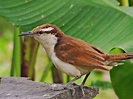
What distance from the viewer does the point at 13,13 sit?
137 inches

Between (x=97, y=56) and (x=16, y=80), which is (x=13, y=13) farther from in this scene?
(x=97, y=56)

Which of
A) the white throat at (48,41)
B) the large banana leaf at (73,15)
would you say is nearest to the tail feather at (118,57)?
the white throat at (48,41)

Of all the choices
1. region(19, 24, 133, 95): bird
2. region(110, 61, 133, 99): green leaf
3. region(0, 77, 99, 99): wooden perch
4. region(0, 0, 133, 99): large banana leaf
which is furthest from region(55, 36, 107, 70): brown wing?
region(0, 0, 133, 99): large banana leaf

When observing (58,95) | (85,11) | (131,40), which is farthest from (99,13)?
(58,95)

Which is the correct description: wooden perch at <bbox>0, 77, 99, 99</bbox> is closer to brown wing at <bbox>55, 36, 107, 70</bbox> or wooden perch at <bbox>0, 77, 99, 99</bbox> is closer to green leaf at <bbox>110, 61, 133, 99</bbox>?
brown wing at <bbox>55, 36, 107, 70</bbox>

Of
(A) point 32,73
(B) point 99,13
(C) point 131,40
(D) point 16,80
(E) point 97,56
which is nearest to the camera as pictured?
(E) point 97,56

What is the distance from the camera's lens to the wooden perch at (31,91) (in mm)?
2633

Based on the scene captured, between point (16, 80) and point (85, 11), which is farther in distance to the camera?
point (85, 11)

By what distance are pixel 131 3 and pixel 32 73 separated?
2.95 feet

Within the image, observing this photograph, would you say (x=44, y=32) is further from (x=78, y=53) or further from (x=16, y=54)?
(x=16, y=54)

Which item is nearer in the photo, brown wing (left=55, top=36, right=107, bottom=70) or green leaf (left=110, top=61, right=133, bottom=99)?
brown wing (left=55, top=36, right=107, bottom=70)

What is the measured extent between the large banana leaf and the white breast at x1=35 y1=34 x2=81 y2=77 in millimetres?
563

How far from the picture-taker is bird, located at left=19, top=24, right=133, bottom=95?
2779mm

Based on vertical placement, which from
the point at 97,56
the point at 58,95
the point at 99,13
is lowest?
the point at 58,95
